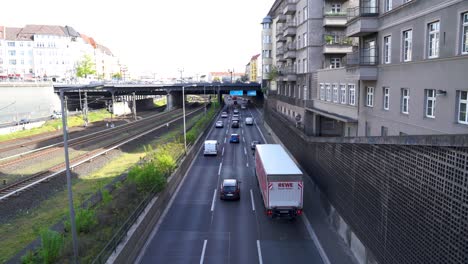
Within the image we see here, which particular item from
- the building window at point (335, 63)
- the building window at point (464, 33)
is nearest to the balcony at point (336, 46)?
the building window at point (335, 63)

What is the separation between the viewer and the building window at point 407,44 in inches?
760

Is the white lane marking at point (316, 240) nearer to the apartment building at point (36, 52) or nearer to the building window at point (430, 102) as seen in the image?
the building window at point (430, 102)

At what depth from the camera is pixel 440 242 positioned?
971 centimetres

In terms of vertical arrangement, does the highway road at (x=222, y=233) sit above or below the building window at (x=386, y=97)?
below

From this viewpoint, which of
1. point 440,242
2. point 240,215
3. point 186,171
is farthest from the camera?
point 186,171

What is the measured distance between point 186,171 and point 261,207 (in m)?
12.2

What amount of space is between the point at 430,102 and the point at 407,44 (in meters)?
3.95

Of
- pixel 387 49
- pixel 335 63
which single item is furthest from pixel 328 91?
pixel 387 49

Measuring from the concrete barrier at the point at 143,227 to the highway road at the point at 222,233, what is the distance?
16.6 inches

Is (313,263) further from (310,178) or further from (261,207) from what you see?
(310,178)

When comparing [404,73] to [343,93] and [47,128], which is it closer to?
[343,93]

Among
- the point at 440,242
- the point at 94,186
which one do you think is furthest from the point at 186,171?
the point at 440,242

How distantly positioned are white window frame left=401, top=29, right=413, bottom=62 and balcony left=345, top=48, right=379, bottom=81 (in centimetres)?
334

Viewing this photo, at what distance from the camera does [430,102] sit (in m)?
17.5
